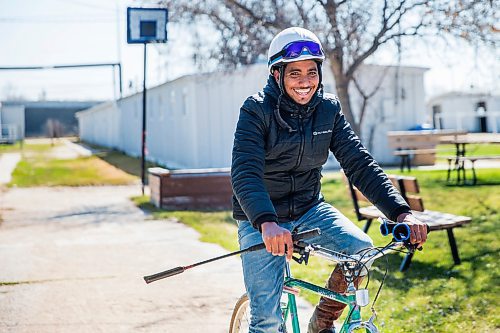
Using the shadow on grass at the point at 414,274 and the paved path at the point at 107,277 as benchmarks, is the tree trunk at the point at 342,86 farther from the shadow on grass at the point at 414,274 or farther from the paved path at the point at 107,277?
the shadow on grass at the point at 414,274

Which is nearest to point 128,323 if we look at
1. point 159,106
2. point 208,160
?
point 208,160

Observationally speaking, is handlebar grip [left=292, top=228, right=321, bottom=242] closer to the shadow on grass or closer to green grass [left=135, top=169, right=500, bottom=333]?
green grass [left=135, top=169, right=500, bottom=333]

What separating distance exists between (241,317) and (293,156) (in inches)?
45.3

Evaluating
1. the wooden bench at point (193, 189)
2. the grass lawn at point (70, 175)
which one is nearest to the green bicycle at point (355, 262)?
the wooden bench at point (193, 189)

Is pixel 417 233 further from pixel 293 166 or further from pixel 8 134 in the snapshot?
pixel 8 134

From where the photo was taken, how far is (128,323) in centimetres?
530

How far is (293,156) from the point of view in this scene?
3229mm

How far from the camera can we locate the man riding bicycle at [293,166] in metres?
3.08

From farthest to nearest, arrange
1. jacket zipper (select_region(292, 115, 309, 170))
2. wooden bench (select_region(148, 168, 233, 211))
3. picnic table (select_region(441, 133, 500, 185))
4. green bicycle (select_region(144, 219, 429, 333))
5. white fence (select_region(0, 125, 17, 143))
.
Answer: white fence (select_region(0, 125, 17, 143)) → picnic table (select_region(441, 133, 500, 185)) → wooden bench (select_region(148, 168, 233, 211)) → jacket zipper (select_region(292, 115, 309, 170)) → green bicycle (select_region(144, 219, 429, 333))

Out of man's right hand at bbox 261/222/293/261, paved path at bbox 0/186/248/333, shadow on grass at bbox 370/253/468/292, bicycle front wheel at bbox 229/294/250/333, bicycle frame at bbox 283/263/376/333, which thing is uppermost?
man's right hand at bbox 261/222/293/261

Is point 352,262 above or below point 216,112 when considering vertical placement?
below

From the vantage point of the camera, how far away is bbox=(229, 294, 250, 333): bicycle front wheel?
376 cm

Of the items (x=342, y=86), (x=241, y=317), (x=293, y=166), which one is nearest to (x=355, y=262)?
(x=293, y=166)

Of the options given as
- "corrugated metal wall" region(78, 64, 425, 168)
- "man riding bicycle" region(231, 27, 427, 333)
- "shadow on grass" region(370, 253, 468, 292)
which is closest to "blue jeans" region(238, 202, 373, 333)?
"man riding bicycle" region(231, 27, 427, 333)
